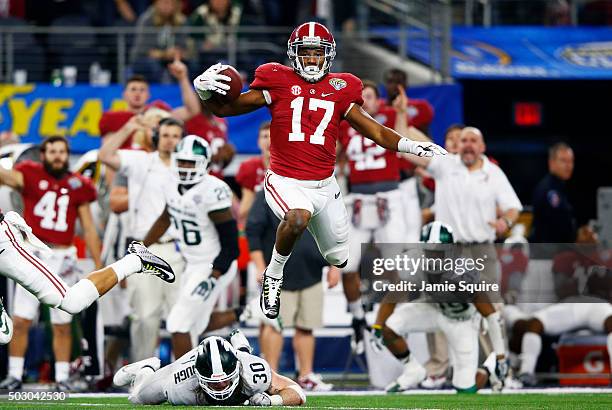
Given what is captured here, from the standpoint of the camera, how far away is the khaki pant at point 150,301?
12.2m

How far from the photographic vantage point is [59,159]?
A: 40.3ft

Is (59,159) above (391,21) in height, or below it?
below

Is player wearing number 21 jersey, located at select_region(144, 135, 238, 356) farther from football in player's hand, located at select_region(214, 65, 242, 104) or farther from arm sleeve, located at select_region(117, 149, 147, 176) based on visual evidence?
football in player's hand, located at select_region(214, 65, 242, 104)

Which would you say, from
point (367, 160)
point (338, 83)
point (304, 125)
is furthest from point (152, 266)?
point (367, 160)

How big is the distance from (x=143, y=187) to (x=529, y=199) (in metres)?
7.28

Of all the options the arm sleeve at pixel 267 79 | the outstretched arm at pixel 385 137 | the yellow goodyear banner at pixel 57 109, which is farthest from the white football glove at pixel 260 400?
the yellow goodyear banner at pixel 57 109

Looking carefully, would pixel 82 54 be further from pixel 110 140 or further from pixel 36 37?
pixel 110 140

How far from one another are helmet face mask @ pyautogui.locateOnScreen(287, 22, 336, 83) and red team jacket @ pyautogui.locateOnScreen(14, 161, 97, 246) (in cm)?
323

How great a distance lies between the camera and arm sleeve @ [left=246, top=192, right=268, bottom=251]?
12.5 meters

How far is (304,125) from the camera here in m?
9.82

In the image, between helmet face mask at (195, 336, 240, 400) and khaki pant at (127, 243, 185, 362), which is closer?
helmet face mask at (195, 336, 240, 400)

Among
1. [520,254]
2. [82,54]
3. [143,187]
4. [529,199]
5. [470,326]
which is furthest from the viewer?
[529,199]

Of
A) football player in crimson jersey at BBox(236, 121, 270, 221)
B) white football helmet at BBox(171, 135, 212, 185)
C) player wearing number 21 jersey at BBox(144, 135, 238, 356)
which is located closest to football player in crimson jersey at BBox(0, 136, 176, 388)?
player wearing number 21 jersey at BBox(144, 135, 238, 356)

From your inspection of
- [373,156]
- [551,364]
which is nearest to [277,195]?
[373,156]
